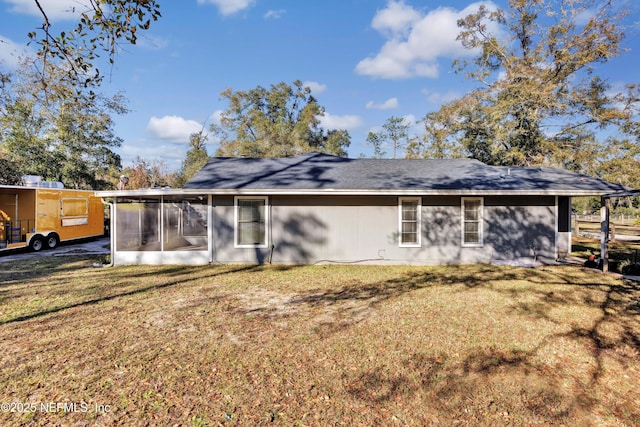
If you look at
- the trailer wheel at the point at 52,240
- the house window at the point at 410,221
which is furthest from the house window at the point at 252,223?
→ the trailer wheel at the point at 52,240

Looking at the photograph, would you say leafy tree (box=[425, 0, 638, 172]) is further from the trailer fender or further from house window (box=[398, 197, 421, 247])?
the trailer fender

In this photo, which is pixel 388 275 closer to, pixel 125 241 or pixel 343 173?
pixel 343 173

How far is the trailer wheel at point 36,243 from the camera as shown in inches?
494

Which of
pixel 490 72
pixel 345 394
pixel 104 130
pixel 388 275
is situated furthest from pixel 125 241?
pixel 490 72

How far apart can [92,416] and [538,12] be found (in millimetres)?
26499

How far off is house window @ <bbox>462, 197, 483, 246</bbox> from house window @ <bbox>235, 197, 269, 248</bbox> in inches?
247

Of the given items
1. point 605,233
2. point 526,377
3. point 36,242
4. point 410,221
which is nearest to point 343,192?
point 410,221

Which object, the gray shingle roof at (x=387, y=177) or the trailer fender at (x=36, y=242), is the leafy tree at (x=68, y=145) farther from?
the gray shingle roof at (x=387, y=177)

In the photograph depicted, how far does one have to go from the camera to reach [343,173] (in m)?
11.1

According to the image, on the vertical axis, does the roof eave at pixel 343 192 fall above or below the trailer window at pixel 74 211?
above

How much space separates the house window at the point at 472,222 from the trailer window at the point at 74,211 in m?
16.2

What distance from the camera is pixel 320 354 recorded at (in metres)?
4.03

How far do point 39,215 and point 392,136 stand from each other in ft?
99.7

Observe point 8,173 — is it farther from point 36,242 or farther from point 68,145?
point 36,242
